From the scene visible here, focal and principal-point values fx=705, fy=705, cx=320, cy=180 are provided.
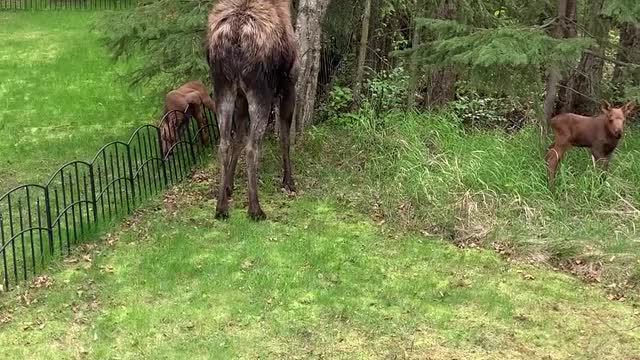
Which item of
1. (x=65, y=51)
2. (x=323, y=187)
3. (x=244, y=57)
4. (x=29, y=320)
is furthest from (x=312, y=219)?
(x=65, y=51)

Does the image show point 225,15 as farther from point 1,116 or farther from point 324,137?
point 1,116

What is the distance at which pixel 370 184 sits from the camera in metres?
8.58

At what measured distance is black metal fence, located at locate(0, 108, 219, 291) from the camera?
21.2 ft

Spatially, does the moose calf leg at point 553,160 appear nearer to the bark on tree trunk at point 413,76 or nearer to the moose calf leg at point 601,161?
the moose calf leg at point 601,161

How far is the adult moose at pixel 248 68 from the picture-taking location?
7.10m

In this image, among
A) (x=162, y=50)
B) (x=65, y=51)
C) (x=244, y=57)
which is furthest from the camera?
(x=65, y=51)

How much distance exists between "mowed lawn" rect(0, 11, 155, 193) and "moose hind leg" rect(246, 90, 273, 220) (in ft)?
10.7

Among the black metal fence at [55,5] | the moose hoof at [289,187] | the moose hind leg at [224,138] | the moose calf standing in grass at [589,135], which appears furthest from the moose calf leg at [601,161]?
the black metal fence at [55,5]

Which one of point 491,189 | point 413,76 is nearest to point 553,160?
point 491,189

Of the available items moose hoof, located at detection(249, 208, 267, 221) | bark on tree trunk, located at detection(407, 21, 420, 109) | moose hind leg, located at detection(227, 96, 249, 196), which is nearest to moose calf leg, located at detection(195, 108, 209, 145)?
moose hind leg, located at detection(227, 96, 249, 196)

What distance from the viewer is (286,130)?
27.2 ft

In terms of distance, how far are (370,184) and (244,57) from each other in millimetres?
2408

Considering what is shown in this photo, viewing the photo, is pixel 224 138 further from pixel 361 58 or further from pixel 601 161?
pixel 361 58

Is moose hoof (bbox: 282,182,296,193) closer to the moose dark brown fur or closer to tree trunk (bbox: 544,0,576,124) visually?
the moose dark brown fur
